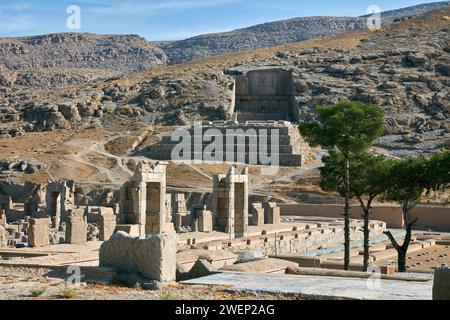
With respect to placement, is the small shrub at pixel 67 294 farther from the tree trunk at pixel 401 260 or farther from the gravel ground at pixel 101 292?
the tree trunk at pixel 401 260

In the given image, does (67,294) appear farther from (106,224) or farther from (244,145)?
(244,145)

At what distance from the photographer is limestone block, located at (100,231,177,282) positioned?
37.5 ft

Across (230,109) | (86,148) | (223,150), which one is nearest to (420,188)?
(223,150)

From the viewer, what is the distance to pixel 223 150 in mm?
59250

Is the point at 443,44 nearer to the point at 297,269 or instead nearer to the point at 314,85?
the point at 314,85

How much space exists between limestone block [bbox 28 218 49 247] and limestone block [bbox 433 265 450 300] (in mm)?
15502

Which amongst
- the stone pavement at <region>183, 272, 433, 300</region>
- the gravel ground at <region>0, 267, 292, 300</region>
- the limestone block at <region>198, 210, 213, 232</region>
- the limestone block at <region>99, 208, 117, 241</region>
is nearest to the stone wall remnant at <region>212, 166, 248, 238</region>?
the limestone block at <region>198, 210, 213, 232</region>

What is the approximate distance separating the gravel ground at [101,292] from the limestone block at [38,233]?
10.2 m

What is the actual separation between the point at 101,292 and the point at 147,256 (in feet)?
3.97

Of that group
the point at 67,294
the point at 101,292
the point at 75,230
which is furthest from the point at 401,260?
the point at 67,294

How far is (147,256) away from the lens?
11586mm

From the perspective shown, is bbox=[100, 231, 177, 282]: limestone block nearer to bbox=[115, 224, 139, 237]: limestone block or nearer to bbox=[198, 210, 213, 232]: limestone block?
bbox=[115, 224, 139, 237]: limestone block
